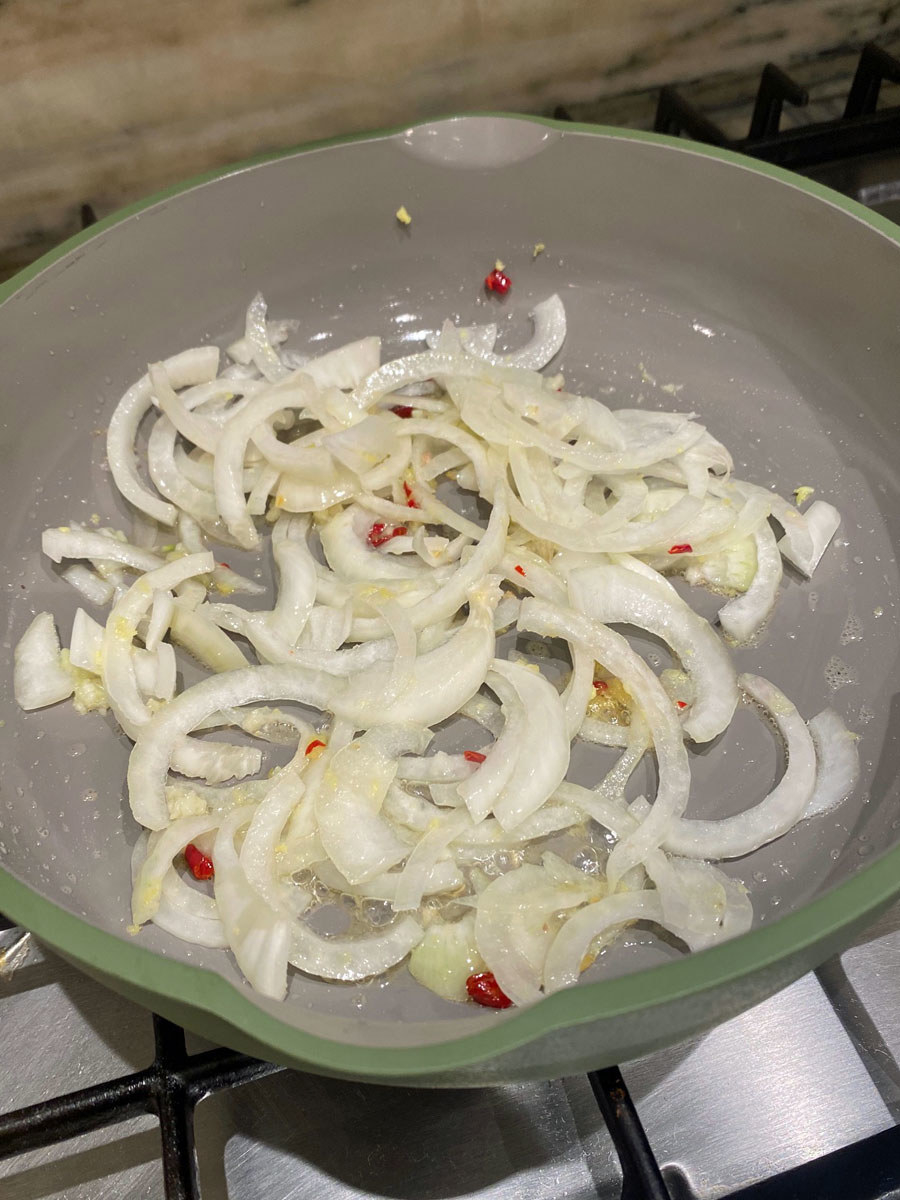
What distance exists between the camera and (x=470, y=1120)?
907mm

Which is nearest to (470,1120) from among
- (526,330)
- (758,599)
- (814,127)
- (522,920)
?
(522,920)

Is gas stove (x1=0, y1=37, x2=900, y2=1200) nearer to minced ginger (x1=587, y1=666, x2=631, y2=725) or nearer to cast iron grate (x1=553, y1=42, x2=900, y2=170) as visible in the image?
minced ginger (x1=587, y1=666, x2=631, y2=725)

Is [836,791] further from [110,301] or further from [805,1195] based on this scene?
[110,301]

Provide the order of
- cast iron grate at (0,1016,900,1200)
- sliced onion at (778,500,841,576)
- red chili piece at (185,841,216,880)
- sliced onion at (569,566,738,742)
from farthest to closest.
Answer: sliced onion at (778,500,841,576) < sliced onion at (569,566,738,742) < red chili piece at (185,841,216,880) < cast iron grate at (0,1016,900,1200)

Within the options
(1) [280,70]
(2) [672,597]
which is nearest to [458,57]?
(1) [280,70]

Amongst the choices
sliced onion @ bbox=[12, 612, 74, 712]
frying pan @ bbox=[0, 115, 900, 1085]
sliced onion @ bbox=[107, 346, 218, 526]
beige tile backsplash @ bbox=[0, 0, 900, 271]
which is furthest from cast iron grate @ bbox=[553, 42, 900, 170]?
sliced onion @ bbox=[12, 612, 74, 712]

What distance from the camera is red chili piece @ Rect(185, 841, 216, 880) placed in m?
1.01

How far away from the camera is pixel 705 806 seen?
1080 millimetres

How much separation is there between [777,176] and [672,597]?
0.66 metres

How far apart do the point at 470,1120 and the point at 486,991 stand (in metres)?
0.12

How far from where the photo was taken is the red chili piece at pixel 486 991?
913mm

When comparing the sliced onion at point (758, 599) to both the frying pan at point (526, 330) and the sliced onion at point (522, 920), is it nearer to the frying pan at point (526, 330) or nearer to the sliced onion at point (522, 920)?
the frying pan at point (526, 330)

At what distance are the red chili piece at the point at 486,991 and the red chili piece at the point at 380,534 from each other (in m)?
0.60

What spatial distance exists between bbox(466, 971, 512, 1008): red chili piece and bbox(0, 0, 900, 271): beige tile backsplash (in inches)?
53.2
